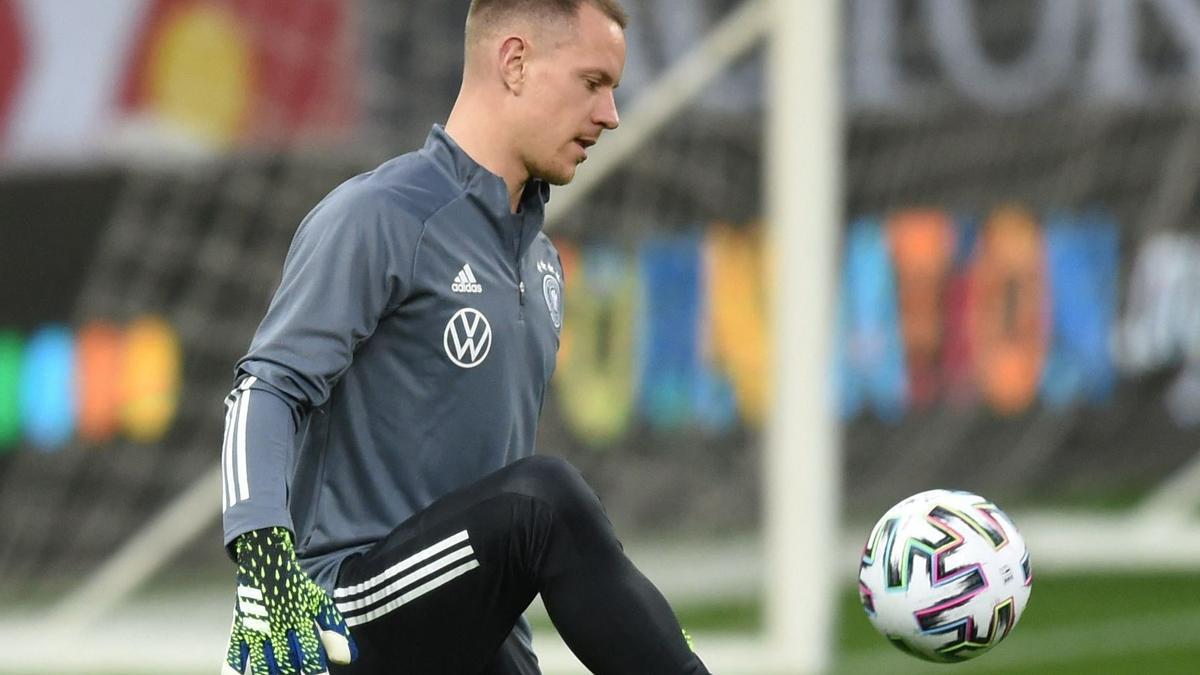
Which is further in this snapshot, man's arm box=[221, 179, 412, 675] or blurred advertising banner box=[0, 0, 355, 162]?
blurred advertising banner box=[0, 0, 355, 162]

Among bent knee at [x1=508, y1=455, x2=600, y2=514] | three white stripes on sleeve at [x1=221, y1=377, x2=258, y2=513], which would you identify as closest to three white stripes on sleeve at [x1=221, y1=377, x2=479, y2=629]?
three white stripes on sleeve at [x1=221, y1=377, x2=258, y2=513]

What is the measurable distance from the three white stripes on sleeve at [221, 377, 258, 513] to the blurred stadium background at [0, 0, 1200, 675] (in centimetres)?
370

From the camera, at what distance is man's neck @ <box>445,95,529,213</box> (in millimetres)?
3461

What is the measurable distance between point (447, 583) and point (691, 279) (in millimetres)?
6400

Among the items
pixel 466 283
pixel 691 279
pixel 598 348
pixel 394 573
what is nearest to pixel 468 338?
pixel 466 283

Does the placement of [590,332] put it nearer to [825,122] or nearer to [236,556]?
[825,122]

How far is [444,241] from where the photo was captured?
3.35 metres

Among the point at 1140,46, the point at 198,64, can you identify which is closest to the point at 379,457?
the point at 198,64

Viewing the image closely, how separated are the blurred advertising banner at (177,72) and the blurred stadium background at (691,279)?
14mm

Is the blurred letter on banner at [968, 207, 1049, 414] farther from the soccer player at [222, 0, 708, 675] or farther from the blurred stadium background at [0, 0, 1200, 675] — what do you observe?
the soccer player at [222, 0, 708, 675]

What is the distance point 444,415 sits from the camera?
3.38 m

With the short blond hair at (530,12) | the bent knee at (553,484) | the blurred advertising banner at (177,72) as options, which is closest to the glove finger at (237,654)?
the bent knee at (553,484)

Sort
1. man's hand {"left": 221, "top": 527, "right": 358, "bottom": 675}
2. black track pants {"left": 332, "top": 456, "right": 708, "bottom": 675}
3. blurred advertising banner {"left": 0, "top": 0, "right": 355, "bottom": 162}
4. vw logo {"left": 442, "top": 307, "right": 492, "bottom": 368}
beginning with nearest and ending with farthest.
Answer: man's hand {"left": 221, "top": 527, "right": 358, "bottom": 675}, black track pants {"left": 332, "top": 456, "right": 708, "bottom": 675}, vw logo {"left": 442, "top": 307, "right": 492, "bottom": 368}, blurred advertising banner {"left": 0, "top": 0, "right": 355, "bottom": 162}

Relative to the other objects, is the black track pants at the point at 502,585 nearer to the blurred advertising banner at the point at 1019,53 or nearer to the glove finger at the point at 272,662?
the glove finger at the point at 272,662
